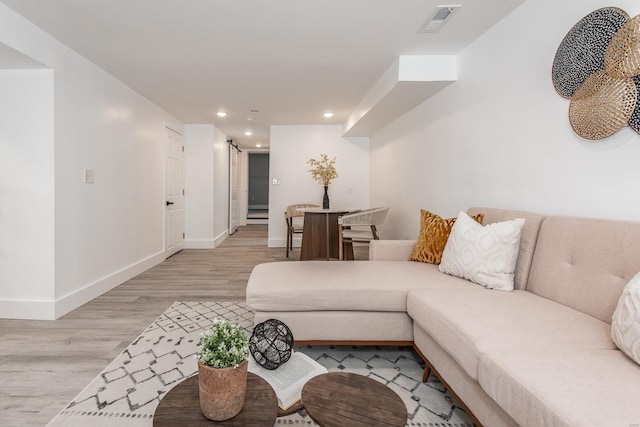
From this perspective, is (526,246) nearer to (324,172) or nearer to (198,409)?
(198,409)

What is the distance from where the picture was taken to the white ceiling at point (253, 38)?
213cm

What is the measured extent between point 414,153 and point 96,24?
3.18m

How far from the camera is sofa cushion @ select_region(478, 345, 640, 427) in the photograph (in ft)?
2.63

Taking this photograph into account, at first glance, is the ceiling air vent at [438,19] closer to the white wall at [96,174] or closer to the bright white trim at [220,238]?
the white wall at [96,174]

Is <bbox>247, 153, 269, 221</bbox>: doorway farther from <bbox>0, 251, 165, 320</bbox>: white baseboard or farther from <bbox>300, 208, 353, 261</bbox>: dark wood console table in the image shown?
<bbox>0, 251, 165, 320</bbox>: white baseboard

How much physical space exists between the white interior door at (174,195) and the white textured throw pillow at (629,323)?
505 cm

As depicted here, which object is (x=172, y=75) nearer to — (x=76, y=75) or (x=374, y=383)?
(x=76, y=75)

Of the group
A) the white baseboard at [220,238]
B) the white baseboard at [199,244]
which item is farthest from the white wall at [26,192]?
the white baseboard at [220,238]

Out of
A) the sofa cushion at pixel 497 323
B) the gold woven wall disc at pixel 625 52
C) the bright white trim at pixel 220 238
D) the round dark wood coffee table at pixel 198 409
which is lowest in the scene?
the bright white trim at pixel 220 238

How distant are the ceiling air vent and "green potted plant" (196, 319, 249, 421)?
2.34m

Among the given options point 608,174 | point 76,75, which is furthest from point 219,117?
point 608,174

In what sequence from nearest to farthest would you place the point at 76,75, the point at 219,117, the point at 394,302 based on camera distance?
the point at 394,302, the point at 76,75, the point at 219,117

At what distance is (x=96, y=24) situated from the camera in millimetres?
2344

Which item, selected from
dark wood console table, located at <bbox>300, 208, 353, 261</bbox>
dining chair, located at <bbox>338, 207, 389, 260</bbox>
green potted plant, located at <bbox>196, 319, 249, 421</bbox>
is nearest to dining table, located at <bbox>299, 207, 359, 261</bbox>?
dark wood console table, located at <bbox>300, 208, 353, 261</bbox>
